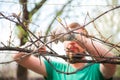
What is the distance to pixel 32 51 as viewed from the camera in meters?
1.38

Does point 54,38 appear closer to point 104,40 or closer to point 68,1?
point 104,40

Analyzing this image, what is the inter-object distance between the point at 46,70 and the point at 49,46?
72 centimetres

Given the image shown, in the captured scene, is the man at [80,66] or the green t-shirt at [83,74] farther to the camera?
the green t-shirt at [83,74]

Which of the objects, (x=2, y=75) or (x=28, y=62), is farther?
(x=2, y=75)

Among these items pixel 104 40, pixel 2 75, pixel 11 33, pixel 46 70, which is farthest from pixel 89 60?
pixel 2 75

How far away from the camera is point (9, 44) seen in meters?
1.42

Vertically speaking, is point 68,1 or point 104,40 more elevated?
point 68,1

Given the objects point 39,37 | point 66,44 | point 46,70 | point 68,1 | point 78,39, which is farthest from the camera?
point 68,1

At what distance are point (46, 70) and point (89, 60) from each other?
0.71 metres

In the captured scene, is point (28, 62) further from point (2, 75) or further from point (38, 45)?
point (2, 75)

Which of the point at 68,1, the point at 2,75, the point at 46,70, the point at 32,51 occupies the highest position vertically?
the point at 68,1

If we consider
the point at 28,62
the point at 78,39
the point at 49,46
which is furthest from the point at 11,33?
the point at 28,62

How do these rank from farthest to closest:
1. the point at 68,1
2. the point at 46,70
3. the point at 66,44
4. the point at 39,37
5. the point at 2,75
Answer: the point at 2,75 < the point at 68,1 < the point at 46,70 < the point at 66,44 < the point at 39,37

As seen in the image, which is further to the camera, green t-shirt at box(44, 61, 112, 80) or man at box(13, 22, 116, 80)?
green t-shirt at box(44, 61, 112, 80)
